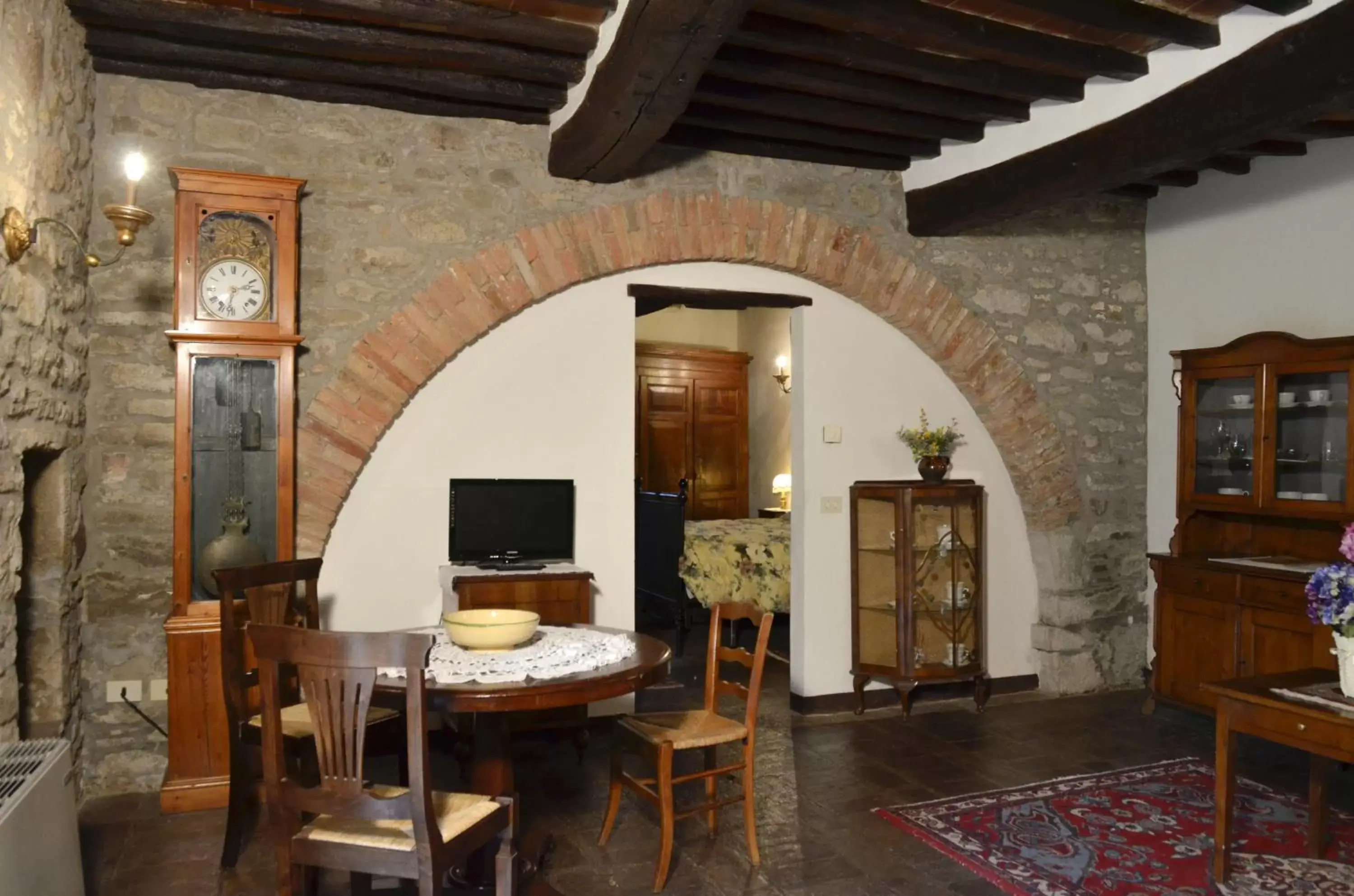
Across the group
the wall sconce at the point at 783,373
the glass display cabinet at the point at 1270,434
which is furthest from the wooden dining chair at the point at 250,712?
the wall sconce at the point at 783,373

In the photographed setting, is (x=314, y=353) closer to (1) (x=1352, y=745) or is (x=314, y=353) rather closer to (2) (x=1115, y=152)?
(2) (x=1115, y=152)

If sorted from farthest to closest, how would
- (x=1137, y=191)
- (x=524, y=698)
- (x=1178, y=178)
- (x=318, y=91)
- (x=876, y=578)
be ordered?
(x=1137, y=191) → (x=1178, y=178) → (x=876, y=578) → (x=318, y=91) → (x=524, y=698)

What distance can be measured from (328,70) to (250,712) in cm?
256

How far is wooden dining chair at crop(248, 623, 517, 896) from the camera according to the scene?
227 cm

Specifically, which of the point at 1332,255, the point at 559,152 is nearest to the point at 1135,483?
the point at 1332,255

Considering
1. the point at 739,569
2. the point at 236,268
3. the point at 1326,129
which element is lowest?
the point at 739,569

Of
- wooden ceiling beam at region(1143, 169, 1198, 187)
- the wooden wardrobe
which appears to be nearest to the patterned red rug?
wooden ceiling beam at region(1143, 169, 1198, 187)

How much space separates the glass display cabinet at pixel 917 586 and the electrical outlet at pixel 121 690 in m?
3.40

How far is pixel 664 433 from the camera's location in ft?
30.1

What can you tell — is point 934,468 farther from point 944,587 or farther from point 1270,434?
point 1270,434

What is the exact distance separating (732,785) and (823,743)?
0.70 m

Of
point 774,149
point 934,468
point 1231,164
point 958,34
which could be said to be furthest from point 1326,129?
point 774,149

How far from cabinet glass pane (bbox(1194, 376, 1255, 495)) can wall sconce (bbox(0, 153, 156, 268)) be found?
5035 mm

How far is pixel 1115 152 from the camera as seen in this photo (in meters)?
4.04
